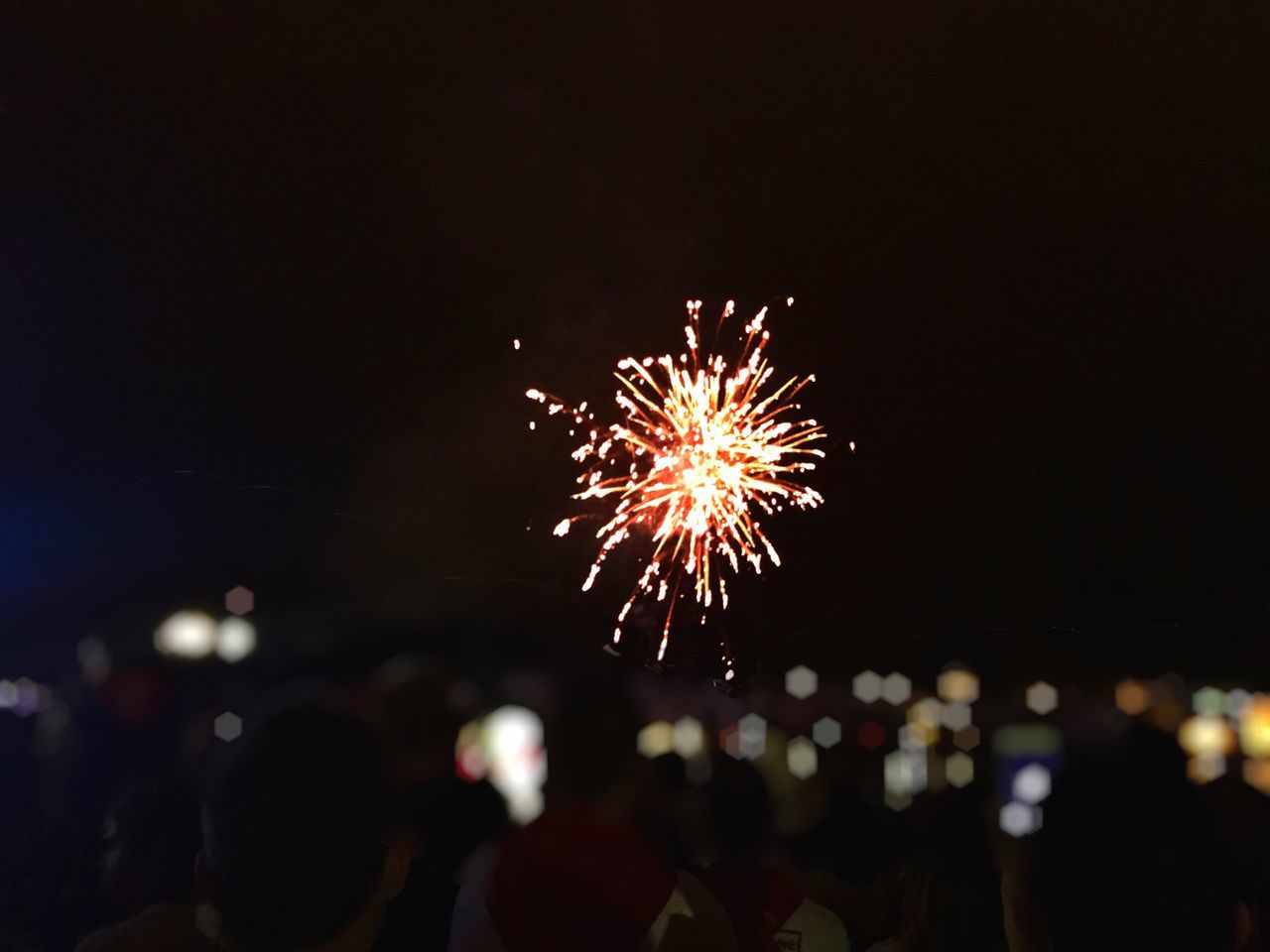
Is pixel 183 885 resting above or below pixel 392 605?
below

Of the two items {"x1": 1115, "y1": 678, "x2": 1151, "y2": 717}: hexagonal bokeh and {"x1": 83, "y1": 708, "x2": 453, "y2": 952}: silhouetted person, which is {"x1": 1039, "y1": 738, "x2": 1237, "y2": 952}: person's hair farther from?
{"x1": 1115, "y1": 678, "x2": 1151, "y2": 717}: hexagonal bokeh

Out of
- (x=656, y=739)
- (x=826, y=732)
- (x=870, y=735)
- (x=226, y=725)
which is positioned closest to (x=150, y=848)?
(x=226, y=725)

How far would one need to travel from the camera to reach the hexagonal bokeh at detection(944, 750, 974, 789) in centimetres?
370

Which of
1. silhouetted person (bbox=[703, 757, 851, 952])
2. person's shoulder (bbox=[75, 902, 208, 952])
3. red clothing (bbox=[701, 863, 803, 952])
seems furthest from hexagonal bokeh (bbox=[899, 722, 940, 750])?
person's shoulder (bbox=[75, 902, 208, 952])

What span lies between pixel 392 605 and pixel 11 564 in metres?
3.58

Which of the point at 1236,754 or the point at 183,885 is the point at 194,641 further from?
the point at 1236,754

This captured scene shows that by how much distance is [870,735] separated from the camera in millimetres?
5414

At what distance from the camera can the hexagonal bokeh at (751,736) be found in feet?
11.6

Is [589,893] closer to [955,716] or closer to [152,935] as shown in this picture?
[152,935]

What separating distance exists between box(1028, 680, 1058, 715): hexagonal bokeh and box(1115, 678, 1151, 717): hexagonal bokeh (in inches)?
12.1

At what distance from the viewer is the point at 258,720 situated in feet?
7.52

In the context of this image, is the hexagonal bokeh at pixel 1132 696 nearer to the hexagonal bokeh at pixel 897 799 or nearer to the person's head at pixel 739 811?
the hexagonal bokeh at pixel 897 799

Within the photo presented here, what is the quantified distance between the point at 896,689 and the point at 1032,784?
19.6 ft

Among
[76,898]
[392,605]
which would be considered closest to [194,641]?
[392,605]
